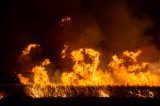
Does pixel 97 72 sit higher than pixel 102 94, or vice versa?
pixel 97 72

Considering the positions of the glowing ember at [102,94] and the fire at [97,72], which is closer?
the glowing ember at [102,94]

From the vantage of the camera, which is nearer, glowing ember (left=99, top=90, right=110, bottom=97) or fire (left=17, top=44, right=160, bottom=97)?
glowing ember (left=99, top=90, right=110, bottom=97)

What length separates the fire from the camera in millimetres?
43438

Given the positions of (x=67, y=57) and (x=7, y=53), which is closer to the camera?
(x=67, y=57)

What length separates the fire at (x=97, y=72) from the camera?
43.4 meters

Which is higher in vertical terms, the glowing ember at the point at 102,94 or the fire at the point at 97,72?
the fire at the point at 97,72

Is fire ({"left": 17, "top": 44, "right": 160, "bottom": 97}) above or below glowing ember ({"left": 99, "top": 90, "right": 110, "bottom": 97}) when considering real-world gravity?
above

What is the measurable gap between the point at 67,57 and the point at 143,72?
857 centimetres

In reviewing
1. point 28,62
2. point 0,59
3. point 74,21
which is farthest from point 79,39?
point 0,59

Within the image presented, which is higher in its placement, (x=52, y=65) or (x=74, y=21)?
(x=74, y=21)

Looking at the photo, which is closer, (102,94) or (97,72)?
(102,94)

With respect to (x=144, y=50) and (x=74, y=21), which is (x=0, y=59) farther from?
(x=144, y=50)

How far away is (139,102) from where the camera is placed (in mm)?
33219

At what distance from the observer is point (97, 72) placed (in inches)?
1761
